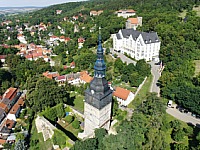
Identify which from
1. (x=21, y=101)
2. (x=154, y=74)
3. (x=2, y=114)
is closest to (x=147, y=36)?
(x=154, y=74)

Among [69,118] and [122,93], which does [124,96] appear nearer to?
[122,93]

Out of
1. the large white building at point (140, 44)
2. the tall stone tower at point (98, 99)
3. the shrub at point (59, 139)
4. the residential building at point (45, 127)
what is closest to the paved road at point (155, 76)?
the large white building at point (140, 44)

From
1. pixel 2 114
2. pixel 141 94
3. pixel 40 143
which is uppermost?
pixel 141 94

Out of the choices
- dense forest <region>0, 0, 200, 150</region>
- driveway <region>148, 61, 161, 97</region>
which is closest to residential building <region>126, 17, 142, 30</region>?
dense forest <region>0, 0, 200, 150</region>

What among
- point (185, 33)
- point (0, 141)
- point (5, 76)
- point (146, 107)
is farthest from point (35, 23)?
point (146, 107)

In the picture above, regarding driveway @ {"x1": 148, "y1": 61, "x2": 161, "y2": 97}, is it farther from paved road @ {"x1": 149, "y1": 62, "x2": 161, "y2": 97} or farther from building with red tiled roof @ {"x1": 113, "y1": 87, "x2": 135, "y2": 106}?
building with red tiled roof @ {"x1": 113, "y1": 87, "x2": 135, "y2": 106}

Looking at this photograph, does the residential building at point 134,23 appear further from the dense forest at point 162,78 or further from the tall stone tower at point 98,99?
the tall stone tower at point 98,99
